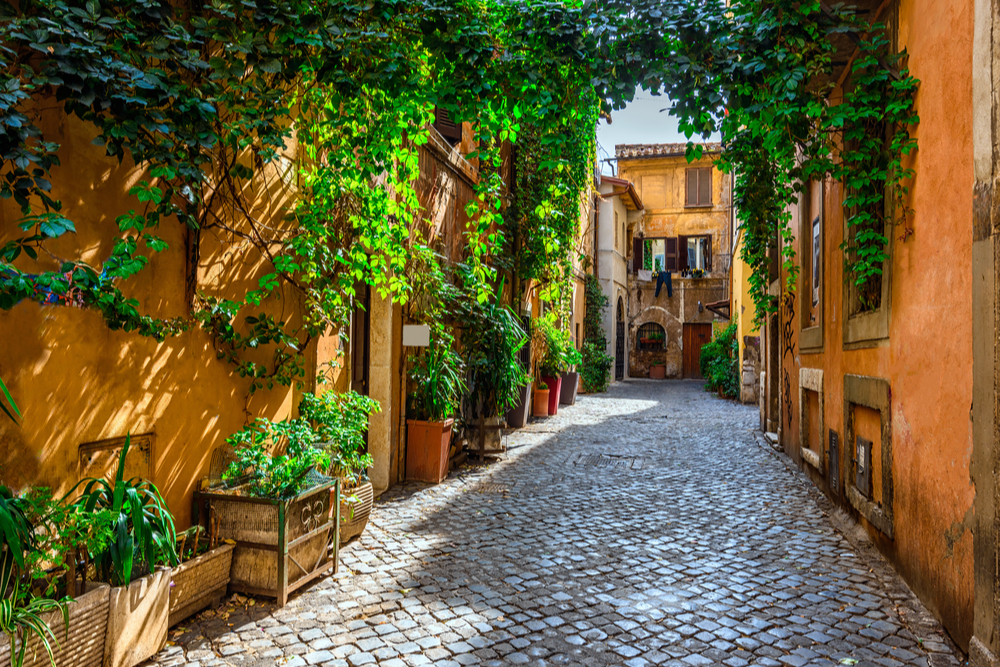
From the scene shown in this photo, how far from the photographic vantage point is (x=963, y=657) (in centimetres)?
314

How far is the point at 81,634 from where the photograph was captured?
268 cm

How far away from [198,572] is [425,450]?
376 centimetres

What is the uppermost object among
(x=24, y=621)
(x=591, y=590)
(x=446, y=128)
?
(x=446, y=128)

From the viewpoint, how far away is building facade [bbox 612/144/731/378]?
27312mm

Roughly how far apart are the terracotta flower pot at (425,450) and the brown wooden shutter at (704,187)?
23036 mm

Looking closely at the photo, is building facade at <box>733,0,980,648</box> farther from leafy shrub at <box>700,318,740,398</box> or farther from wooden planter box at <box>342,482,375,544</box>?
leafy shrub at <box>700,318,740,398</box>

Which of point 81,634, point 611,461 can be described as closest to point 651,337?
point 611,461

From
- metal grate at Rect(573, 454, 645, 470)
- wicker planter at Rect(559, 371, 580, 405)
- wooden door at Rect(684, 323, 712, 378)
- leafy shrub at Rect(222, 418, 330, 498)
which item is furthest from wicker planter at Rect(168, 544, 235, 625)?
wooden door at Rect(684, 323, 712, 378)

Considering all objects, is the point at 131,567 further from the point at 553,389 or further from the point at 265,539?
the point at 553,389

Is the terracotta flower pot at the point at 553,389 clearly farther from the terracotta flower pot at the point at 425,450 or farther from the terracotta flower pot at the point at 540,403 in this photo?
the terracotta flower pot at the point at 425,450

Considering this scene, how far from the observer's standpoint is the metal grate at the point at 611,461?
821cm

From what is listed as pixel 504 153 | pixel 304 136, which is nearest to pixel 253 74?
pixel 304 136

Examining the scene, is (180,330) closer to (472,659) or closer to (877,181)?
(472,659)

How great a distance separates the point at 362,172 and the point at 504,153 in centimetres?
676
